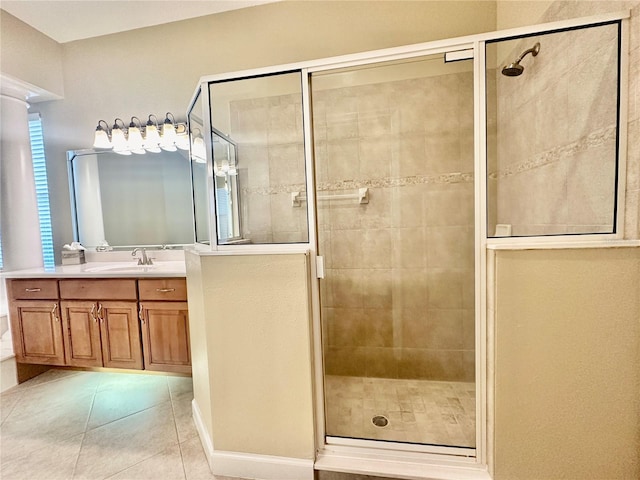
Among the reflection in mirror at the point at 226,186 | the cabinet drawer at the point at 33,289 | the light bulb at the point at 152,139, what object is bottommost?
the cabinet drawer at the point at 33,289

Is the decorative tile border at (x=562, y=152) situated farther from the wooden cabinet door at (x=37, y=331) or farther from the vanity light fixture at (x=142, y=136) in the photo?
the wooden cabinet door at (x=37, y=331)

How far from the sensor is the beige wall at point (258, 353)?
4.72ft

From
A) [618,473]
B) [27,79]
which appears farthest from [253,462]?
[27,79]

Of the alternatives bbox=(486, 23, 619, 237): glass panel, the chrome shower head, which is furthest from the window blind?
the chrome shower head

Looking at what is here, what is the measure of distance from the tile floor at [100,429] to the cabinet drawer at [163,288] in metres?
0.75

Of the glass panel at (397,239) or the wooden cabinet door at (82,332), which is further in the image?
the wooden cabinet door at (82,332)

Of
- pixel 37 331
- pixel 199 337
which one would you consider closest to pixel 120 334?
pixel 37 331

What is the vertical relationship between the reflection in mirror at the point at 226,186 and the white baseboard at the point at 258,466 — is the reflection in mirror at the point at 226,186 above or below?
above

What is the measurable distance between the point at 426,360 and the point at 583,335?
1.22 meters

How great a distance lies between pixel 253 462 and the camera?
1516 mm

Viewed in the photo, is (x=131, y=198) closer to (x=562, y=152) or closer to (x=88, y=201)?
(x=88, y=201)

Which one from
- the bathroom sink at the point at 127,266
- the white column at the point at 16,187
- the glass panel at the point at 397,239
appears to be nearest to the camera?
the glass panel at the point at 397,239

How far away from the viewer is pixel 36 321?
2.38 m

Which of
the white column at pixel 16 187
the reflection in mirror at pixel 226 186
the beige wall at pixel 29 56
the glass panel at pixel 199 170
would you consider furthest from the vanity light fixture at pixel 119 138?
the reflection in mirror at pixel 226 186
